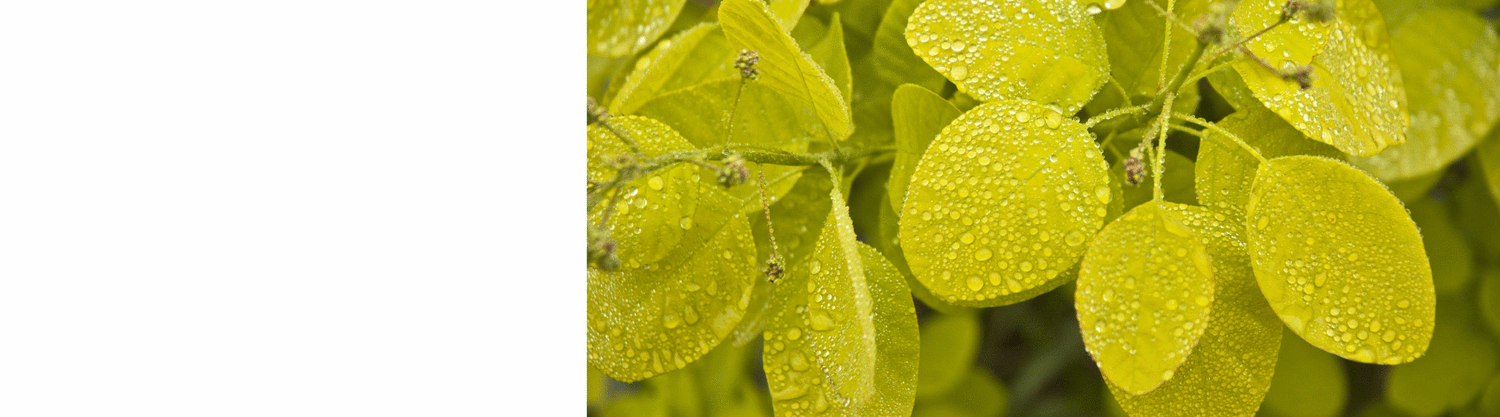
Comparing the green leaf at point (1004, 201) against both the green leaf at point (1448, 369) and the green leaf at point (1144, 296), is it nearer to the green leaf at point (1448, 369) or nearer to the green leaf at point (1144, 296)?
the green leaf at point (1144, 296)

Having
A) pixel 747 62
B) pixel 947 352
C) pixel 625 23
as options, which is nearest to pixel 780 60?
pixel 747 62

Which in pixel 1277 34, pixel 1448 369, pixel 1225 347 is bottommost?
pixel 1448 369

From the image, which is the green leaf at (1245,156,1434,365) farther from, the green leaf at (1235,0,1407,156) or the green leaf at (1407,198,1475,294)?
the green leaf at (1407,198,1475,294)

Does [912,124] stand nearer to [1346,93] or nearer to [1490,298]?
[1346,93]

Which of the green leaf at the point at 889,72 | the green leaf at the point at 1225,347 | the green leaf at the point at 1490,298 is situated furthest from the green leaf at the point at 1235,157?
the green leaf at the point at 1490,298

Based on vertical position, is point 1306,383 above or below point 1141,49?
below
